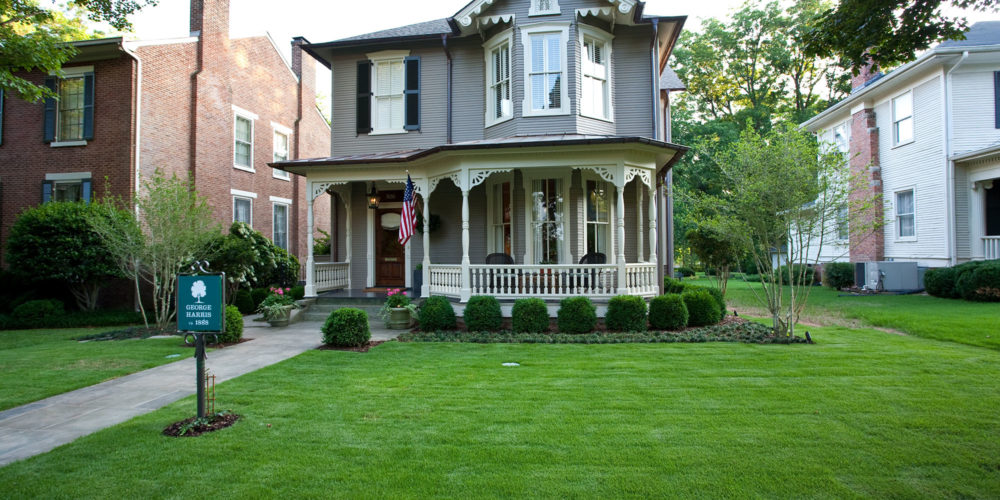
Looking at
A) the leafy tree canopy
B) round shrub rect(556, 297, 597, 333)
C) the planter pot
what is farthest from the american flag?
the leafy tree canopy

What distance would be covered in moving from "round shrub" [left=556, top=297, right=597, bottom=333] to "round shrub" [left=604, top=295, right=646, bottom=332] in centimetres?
35

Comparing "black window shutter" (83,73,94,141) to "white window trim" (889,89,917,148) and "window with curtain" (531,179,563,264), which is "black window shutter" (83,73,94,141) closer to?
"window with curtain" (531,179,563,264)

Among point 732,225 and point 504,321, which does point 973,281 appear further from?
point 504,321

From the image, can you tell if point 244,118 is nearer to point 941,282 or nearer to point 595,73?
point 595,73

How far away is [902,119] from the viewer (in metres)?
17.6

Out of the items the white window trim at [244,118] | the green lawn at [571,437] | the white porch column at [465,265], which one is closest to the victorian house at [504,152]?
the white porch column at [465,265]


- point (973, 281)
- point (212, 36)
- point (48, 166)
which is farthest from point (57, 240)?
point (973, 281)

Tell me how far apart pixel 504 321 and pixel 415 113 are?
254 inches

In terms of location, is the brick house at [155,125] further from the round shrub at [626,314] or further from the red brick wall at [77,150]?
the round shrub at [626,314]

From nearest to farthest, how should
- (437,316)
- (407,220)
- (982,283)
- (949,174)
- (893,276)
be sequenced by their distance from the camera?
1. (437,316)
2. (407,220)
3. (982,283)
4. (949,174)
5. (893,276)

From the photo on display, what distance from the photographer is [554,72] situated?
11.9m

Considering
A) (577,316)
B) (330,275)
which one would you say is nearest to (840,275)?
(577,316)

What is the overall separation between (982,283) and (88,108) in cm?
2444

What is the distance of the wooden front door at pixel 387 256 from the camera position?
13.9 m
